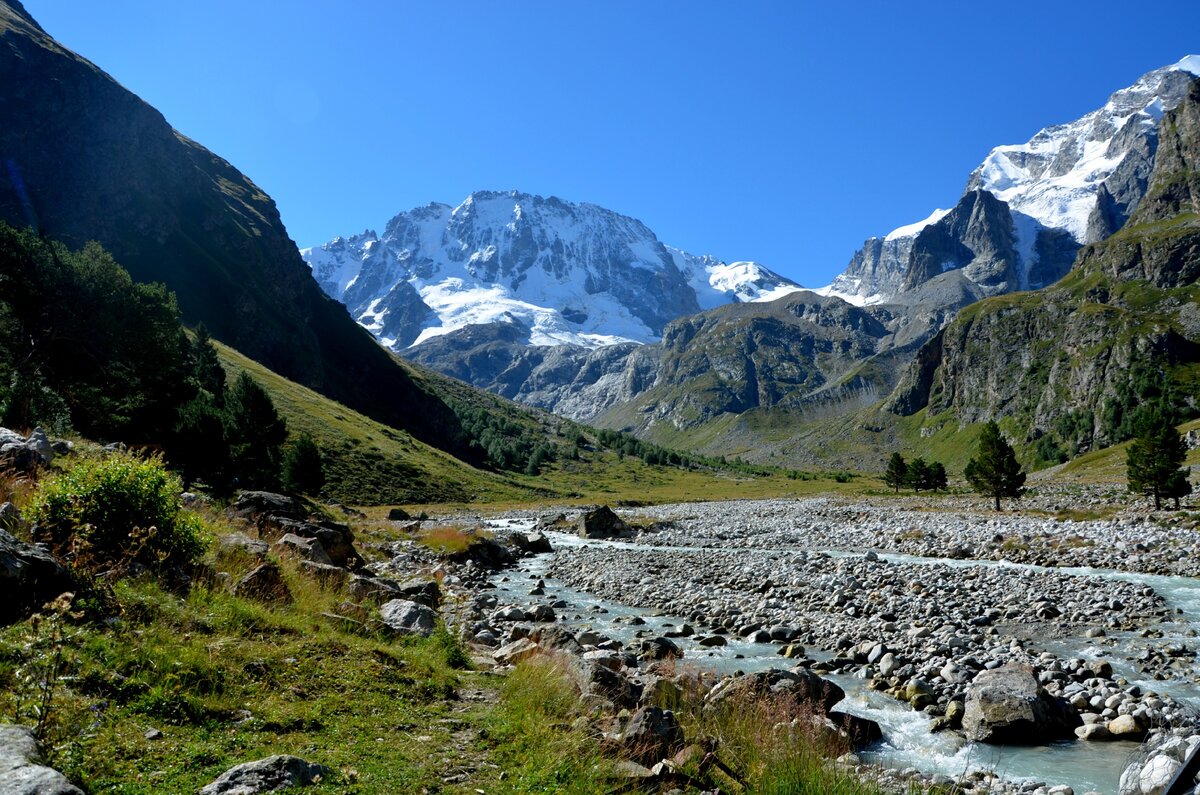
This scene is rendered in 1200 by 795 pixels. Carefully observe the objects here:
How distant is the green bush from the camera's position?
10742 millimetres

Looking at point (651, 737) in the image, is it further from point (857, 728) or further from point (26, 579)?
point (26, 579)

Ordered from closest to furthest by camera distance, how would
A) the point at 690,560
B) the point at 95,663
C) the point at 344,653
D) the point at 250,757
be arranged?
the point at 250,757 < the point at 95,663 < the point at 344,653 < the point at 690,560

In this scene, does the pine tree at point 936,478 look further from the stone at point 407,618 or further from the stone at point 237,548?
the stone at point 237,548

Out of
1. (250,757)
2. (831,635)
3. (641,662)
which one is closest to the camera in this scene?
(250,757)

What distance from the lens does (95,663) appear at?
784 centimetres

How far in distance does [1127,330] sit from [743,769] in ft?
774

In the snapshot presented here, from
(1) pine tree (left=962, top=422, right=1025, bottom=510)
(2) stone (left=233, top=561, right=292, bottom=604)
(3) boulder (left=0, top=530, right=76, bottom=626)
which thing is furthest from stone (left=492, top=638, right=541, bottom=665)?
(1) pine tree (left=962, top=422, right=1025, bottom=510)

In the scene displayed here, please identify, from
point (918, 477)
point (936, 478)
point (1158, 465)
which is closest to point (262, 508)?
point (1158, 465)

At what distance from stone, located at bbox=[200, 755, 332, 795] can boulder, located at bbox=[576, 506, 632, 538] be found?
58.9 metres

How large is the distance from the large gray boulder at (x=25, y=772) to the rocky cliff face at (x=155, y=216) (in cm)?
15977

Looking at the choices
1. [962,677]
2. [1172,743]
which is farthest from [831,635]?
[1172,743]

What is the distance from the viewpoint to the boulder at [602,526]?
65.3 meters

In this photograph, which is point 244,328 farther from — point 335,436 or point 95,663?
point 95,663

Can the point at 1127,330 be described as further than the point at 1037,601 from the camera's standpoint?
Yes
